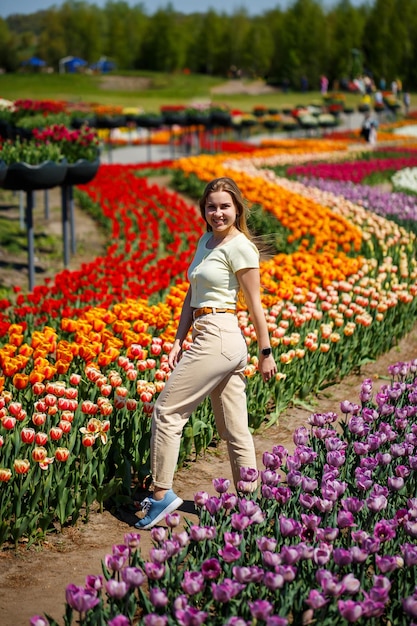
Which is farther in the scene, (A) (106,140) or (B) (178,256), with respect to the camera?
(A) (106,140)

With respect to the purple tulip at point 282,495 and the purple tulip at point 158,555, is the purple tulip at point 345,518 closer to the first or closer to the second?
the purple tulip at point 282,495

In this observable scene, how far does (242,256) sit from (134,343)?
1602 millimetres

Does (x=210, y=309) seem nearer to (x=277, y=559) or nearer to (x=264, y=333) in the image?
(x=264, y=333)

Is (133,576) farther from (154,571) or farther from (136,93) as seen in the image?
(136,93)

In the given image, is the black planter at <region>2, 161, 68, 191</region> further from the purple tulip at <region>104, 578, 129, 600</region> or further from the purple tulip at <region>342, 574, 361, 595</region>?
the purple tulip at <region>342, 574, 361, 595</region>

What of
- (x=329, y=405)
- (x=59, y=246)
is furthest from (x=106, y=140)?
(x=329, y=405)

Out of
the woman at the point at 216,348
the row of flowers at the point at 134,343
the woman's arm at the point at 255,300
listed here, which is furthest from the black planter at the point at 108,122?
the woman's arm at the point at 255,300

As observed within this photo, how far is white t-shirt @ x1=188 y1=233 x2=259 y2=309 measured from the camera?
4.08 metres

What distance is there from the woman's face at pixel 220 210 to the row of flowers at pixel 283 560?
104 centimetres

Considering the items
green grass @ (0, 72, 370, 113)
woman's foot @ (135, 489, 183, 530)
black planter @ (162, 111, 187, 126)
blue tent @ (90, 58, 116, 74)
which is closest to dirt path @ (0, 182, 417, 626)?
woman's foot @ (135, 489, 183, 530)

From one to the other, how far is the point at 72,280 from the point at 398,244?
3619 mm

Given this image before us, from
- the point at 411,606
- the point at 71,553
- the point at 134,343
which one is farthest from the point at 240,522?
the point at 134,343

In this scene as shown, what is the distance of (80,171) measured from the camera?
1041cm

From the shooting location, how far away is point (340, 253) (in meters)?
9.03
